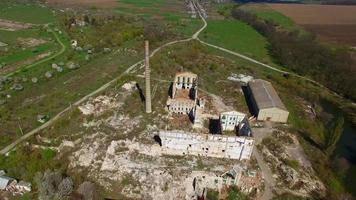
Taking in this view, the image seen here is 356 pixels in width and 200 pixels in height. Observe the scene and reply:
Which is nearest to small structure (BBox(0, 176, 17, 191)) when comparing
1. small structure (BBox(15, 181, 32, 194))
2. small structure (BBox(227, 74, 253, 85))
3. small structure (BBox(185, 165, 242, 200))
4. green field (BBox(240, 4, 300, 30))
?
Answer: small structure (BBox(15, 181, 32, 194))

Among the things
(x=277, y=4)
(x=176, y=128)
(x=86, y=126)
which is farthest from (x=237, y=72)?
(x=277, y=4)

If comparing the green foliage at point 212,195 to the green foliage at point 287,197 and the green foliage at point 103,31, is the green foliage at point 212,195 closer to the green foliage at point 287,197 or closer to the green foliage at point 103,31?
the green foliage at point 287,197

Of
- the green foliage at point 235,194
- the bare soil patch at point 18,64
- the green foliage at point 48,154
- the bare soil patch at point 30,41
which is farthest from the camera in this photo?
the bare soil patch at point 30,41

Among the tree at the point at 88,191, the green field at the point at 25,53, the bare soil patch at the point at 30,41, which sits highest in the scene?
the bare soil patch at the point at 30,41

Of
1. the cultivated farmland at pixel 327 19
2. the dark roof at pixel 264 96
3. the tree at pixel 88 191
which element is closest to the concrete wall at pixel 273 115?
the dark roof at pixel 264 96

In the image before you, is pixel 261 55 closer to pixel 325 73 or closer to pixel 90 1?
pixel 325 73

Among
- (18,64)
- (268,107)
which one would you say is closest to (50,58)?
(18,64)

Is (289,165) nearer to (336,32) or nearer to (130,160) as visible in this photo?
(130,160)
